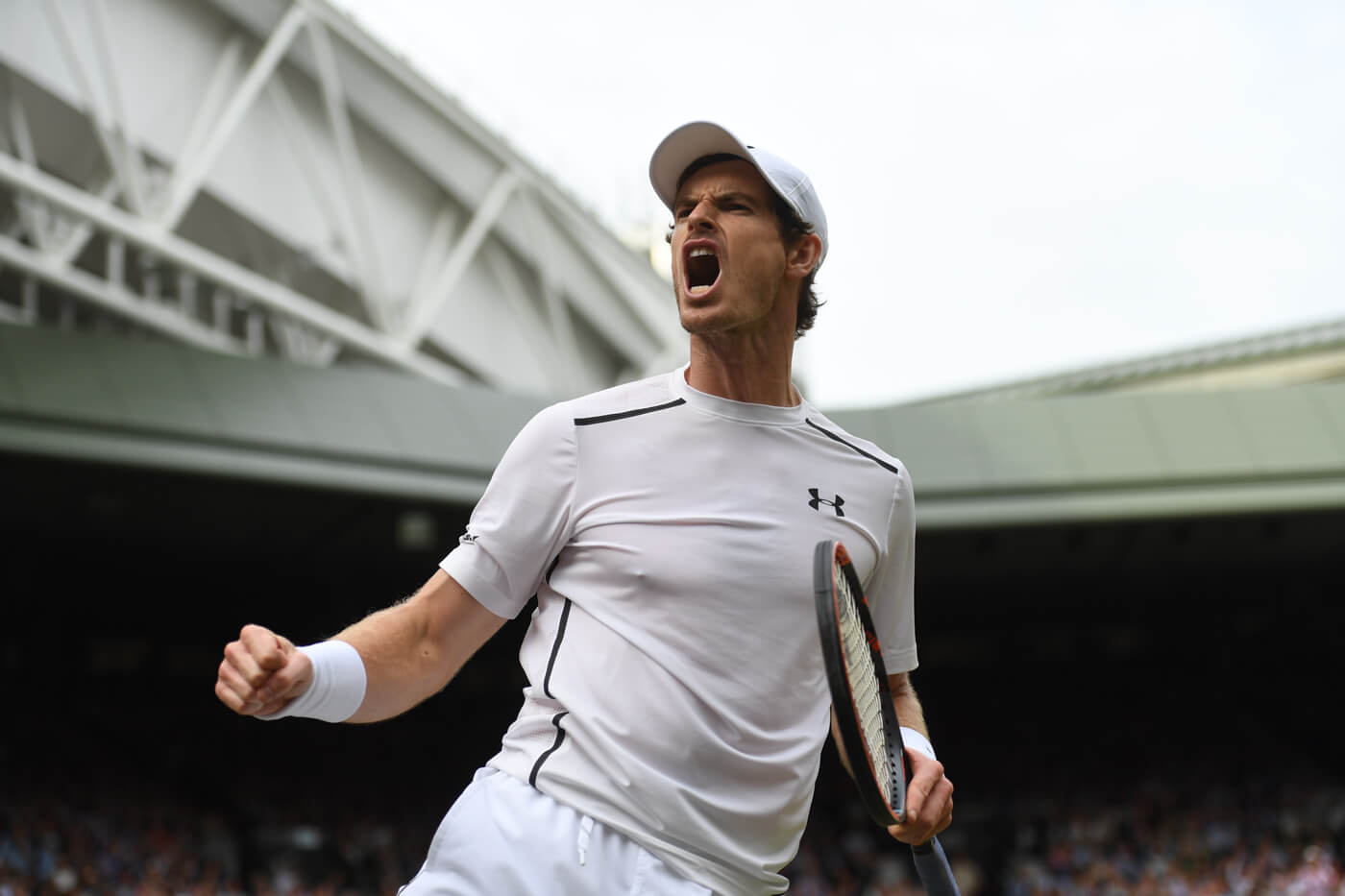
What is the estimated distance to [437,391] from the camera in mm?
14820

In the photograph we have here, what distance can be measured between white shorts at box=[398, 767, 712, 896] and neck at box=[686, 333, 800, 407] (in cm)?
84

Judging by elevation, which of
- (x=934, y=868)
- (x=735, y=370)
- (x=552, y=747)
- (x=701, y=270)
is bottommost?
(x=934, y=868)

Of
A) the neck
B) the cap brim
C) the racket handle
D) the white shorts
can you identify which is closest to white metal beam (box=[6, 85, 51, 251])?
the cap brim

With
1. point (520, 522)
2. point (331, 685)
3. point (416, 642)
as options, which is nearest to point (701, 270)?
point (520, 522)

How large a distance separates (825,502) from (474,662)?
22007mm

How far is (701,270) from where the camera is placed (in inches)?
103

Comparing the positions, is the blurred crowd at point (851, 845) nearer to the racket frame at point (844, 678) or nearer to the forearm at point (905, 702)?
the forearm at point (905, 702)

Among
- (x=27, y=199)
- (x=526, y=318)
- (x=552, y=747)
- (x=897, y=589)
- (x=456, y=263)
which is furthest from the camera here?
(x=526, y=318)

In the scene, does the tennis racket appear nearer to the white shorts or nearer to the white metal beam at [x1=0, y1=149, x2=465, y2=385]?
the white shorts

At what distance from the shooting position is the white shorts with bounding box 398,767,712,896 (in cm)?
227

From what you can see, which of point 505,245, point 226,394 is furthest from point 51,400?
point 505,245

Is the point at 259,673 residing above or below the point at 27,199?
below

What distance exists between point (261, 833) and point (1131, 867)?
38.3 ft

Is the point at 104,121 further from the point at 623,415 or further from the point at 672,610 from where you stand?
the point at 672,610
